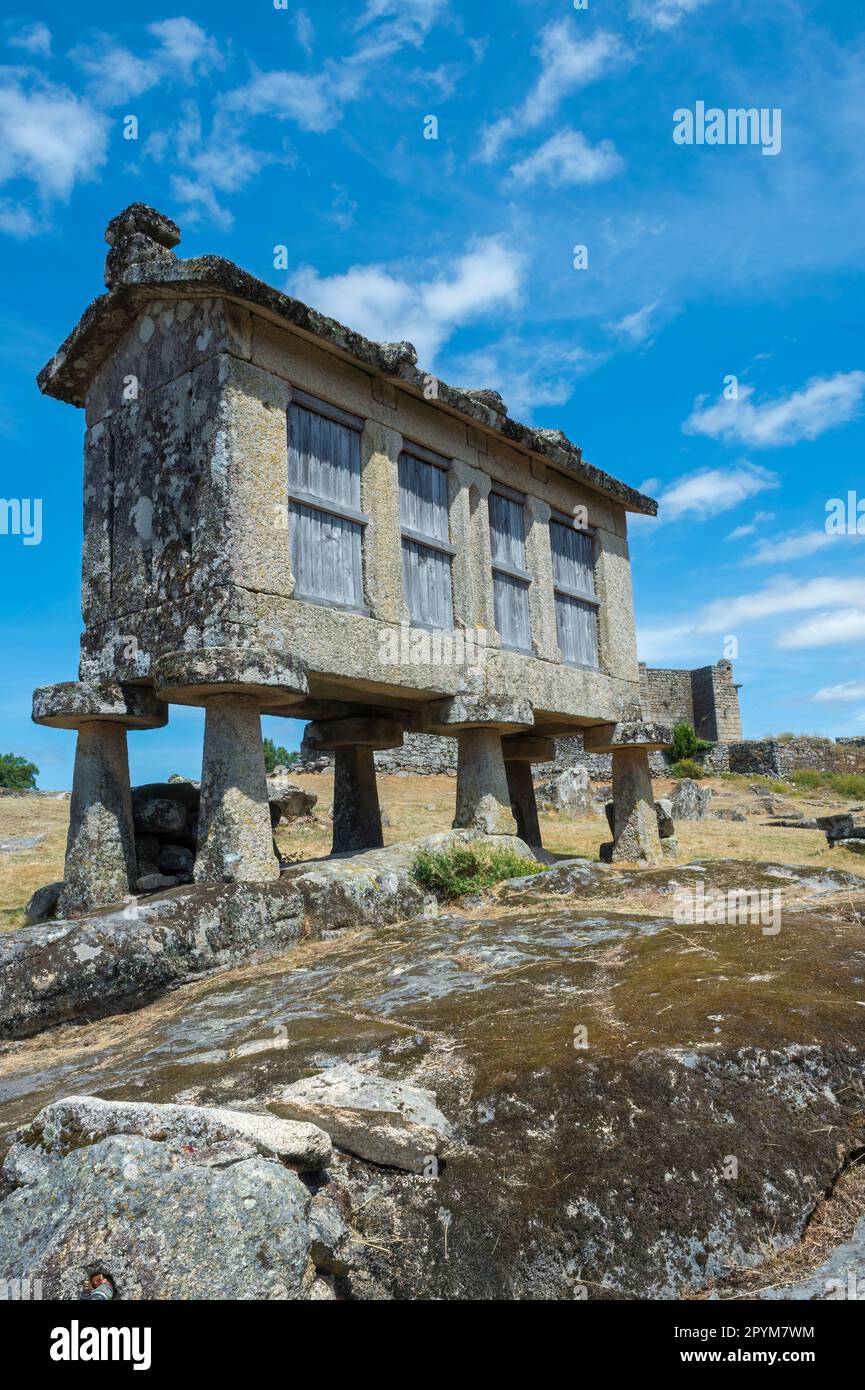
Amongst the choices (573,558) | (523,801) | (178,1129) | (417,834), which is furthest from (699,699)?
(178,1129)

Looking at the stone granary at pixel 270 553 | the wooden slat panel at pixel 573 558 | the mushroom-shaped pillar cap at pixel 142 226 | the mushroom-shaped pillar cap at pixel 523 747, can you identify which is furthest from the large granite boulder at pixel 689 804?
the mushroom-shaped pillar cap at pixel 142 226

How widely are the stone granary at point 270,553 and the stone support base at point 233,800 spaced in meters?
0.02

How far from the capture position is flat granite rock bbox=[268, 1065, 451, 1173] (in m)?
2.76

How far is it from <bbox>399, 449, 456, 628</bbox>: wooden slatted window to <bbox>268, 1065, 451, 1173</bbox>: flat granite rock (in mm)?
5725

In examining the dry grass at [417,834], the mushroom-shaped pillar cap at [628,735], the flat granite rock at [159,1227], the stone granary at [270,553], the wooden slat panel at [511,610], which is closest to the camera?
the flat granite rock at [159,1227]

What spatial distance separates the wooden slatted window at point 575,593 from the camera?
1080 centimetres

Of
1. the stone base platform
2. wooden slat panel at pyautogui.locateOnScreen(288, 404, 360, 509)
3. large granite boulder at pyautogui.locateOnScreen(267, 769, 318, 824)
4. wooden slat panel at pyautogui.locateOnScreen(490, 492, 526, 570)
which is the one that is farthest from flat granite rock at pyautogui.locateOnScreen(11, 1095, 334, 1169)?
large granite boulder at pyautogui.locateOnScreen(267, 769, 318, 824)

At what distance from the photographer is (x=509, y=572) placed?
9961mm

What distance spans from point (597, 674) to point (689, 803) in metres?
10.3

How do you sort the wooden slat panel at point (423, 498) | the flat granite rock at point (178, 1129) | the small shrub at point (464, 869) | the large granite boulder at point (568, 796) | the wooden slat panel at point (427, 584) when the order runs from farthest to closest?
the large granite boulder at point (568, 796), the wooden slat panel at point (423, 498), the wooden slat panel at point (427, 584), the small shrub at point (464, 869), the flat granite rock at point (178, 1129)

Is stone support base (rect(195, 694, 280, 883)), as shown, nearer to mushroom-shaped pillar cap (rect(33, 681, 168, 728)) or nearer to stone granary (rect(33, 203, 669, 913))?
stone granary (rect(33, 203, 669, 913))

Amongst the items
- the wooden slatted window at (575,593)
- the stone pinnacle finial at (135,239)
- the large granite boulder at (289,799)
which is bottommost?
the large granite boulder at (289,799)

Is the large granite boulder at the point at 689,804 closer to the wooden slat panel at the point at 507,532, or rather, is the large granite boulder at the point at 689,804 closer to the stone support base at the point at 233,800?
the wooden slat panel at the point at 507,532

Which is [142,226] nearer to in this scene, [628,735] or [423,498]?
[423,498]
